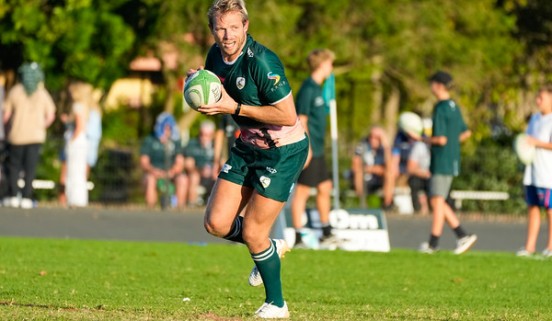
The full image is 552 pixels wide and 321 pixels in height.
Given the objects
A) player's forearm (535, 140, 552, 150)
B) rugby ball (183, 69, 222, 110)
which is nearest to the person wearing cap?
player's forearm (535, 140, 552, 150)

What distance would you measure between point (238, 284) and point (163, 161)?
13049 mm

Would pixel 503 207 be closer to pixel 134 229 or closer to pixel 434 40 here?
pixel 434 40

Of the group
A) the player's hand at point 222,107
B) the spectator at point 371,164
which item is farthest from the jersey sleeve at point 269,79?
the spectator at point 371,164

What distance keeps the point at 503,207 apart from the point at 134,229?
9293 millimetres

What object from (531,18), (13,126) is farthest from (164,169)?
(531,18)

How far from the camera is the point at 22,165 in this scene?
22672mm

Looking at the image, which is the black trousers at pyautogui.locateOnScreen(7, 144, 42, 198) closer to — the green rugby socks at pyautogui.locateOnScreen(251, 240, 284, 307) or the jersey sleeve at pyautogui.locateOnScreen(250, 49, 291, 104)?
the green rugby socks at pyautogui.locateOnScreen(251, 240, 284, 307)

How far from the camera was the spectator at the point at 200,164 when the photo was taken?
25.6 meters

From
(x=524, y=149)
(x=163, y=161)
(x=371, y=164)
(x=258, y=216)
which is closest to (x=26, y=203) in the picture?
(x=163, y=161)

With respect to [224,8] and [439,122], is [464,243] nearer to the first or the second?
[439,122]

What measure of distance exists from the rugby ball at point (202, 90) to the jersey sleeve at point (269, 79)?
0.34 meters

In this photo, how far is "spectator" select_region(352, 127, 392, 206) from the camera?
26484 mm

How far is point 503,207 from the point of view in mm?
26828

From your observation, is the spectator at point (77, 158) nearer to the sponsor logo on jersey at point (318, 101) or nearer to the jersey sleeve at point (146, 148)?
the jersey sleeve at point (146, 148)
